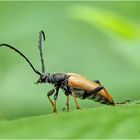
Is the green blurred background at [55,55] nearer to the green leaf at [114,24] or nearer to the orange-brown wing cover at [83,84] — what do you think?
the orange-brown wing cover at [83,84]

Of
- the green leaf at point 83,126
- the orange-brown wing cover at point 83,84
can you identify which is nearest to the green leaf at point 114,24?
the orange-brown wing cover at point 83,84

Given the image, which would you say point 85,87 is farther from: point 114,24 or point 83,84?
point 114,24

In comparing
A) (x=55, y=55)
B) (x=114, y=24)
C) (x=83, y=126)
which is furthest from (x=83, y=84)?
(x=55, y=55)

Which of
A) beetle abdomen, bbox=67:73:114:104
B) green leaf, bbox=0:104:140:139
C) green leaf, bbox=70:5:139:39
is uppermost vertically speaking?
green leaf, bbox=70:5:139:39

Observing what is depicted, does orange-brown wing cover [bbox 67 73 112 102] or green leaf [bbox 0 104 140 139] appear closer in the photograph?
green leaf [bbox 0 104 140 139]

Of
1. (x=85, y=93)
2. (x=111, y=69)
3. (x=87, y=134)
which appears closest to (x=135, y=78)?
(x=111, y=69)

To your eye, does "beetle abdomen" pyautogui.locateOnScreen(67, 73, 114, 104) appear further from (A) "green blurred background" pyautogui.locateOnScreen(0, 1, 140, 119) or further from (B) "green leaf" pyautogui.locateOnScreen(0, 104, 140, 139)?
(B) "green leaf" pyautogui.locateOnScreen(0, 104, 140, 139)

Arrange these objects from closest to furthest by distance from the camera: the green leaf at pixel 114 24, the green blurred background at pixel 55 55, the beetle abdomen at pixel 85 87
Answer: the green leaf at pixel 114 24 → the beetle abdomen at pixel 85 87 → the green blurred background at pixel 55 55

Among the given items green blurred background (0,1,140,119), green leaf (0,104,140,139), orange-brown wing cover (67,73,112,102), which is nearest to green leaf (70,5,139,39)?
orange-brown wing cover (67,73,112,102)

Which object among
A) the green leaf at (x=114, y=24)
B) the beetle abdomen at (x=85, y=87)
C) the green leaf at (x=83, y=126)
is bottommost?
the beetle abdomen at (x=85, y=87)

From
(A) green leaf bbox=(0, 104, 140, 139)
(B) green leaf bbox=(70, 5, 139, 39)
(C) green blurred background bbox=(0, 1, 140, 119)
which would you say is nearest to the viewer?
(A) green leaf bbox=(0, 104, 140, 139)
